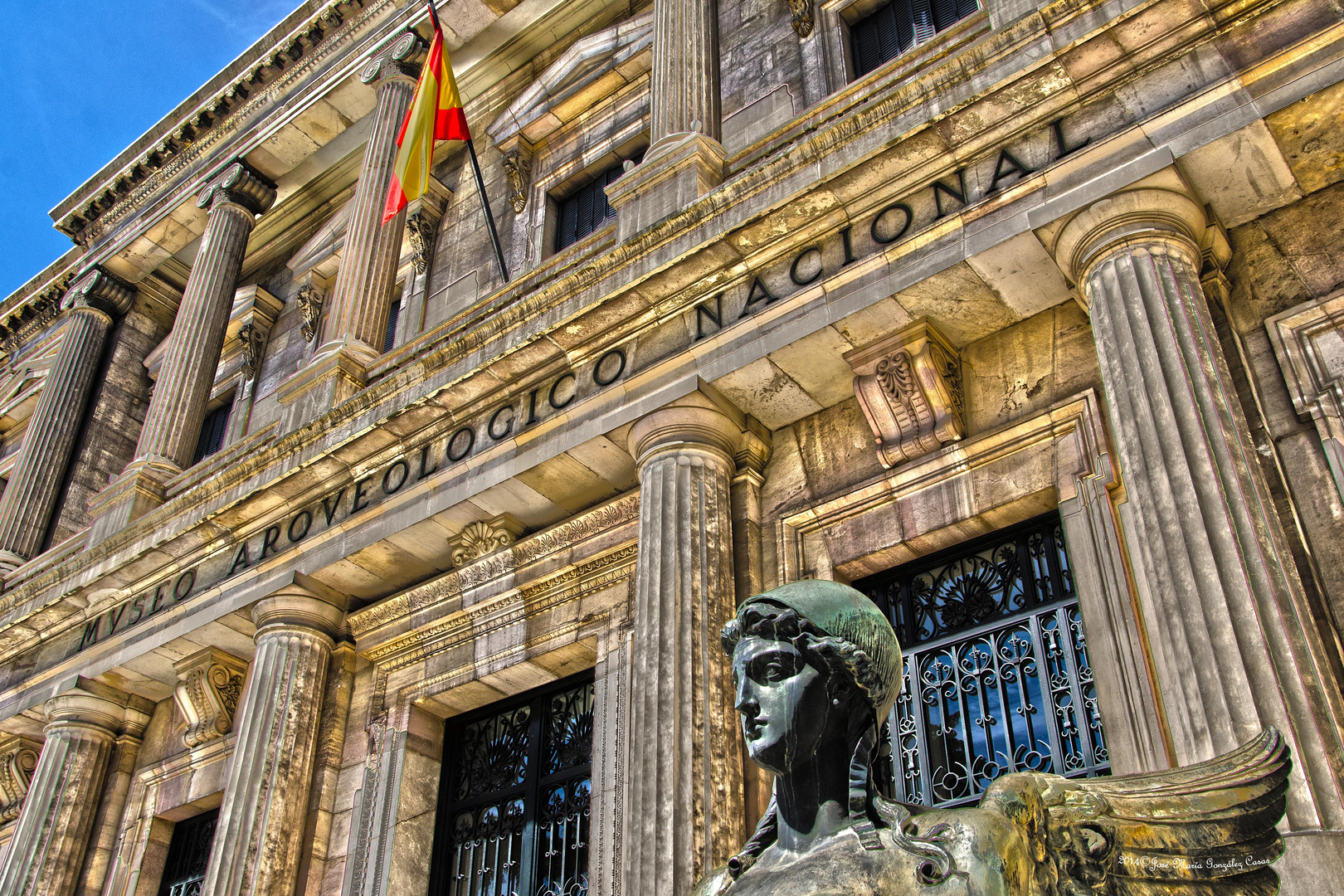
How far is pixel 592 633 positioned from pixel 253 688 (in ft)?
10.5

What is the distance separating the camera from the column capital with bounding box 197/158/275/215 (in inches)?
653

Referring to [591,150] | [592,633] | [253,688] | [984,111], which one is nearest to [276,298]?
[591,150]

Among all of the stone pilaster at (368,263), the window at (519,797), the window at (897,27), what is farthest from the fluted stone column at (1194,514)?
the stone pilaster at (368,263)

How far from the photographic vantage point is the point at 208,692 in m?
12.1

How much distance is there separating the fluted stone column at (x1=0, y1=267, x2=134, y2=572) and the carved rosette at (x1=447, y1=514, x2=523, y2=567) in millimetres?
8764

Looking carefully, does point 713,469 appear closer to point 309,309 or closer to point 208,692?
point 208,692

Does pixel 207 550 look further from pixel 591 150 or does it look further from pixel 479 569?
pixel 591 150

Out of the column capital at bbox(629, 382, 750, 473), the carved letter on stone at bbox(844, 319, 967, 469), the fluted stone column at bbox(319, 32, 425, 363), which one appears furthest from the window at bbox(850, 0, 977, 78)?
the fluted stone column at bbox(319, 32, 425, 363)

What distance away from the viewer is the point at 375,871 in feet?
33.0

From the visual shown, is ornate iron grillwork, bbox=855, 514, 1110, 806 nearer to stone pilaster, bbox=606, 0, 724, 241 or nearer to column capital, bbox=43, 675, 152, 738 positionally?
stone pilaster, bbox=606, 0, 724, 241

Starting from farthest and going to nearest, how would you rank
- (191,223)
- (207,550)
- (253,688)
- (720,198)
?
(191,223) < (207,550) < (253,688) < (720,198)

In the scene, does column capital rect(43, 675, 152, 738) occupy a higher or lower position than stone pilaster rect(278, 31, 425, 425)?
lower

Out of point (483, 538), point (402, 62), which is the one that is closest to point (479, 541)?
point (483, 538)

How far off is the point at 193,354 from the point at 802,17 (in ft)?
27.7
